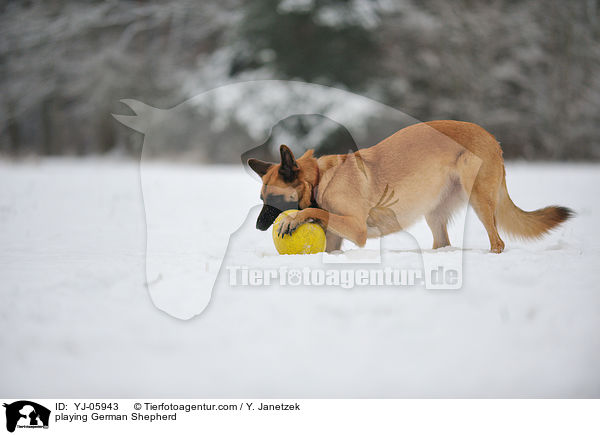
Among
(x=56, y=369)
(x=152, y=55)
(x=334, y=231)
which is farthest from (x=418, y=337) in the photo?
(x=152, y=55)

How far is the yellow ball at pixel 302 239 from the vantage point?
2.98 metres

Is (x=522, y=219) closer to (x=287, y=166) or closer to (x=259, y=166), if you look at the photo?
(x=287, y=166)

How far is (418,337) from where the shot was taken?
2.01 meters

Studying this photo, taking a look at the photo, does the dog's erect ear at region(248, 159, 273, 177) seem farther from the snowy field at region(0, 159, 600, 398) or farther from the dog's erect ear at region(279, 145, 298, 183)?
the snowy field at region(0, 159, 600, 398)

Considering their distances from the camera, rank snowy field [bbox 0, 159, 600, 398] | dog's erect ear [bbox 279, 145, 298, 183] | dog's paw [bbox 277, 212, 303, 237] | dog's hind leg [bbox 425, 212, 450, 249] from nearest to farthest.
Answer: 1. snowy field [bbox 0, 159, 600, 398]
2. dog's erect ear [bbox 279, 145, 298, 183]
3. dog's paw [bbox 277, 212, 303, 237]
4. dog's hind leg [bbox 425, 212, 450, 249]

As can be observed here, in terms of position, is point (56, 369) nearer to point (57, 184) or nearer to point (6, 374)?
point (6, 374)

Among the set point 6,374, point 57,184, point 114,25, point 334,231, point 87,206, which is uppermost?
point 114,25

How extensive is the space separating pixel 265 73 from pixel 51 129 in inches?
365

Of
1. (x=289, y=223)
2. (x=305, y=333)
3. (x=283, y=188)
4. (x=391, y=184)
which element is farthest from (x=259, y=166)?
(x=305, y=333)

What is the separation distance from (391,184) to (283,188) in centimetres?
73

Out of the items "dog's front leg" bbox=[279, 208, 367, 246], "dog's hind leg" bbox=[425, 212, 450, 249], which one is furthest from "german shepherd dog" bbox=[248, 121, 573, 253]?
"dog's hind leg" bbox=[425, 212, 450, 249]

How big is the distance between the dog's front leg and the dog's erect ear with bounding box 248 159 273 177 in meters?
0.37

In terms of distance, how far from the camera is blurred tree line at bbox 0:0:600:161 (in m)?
14.2
